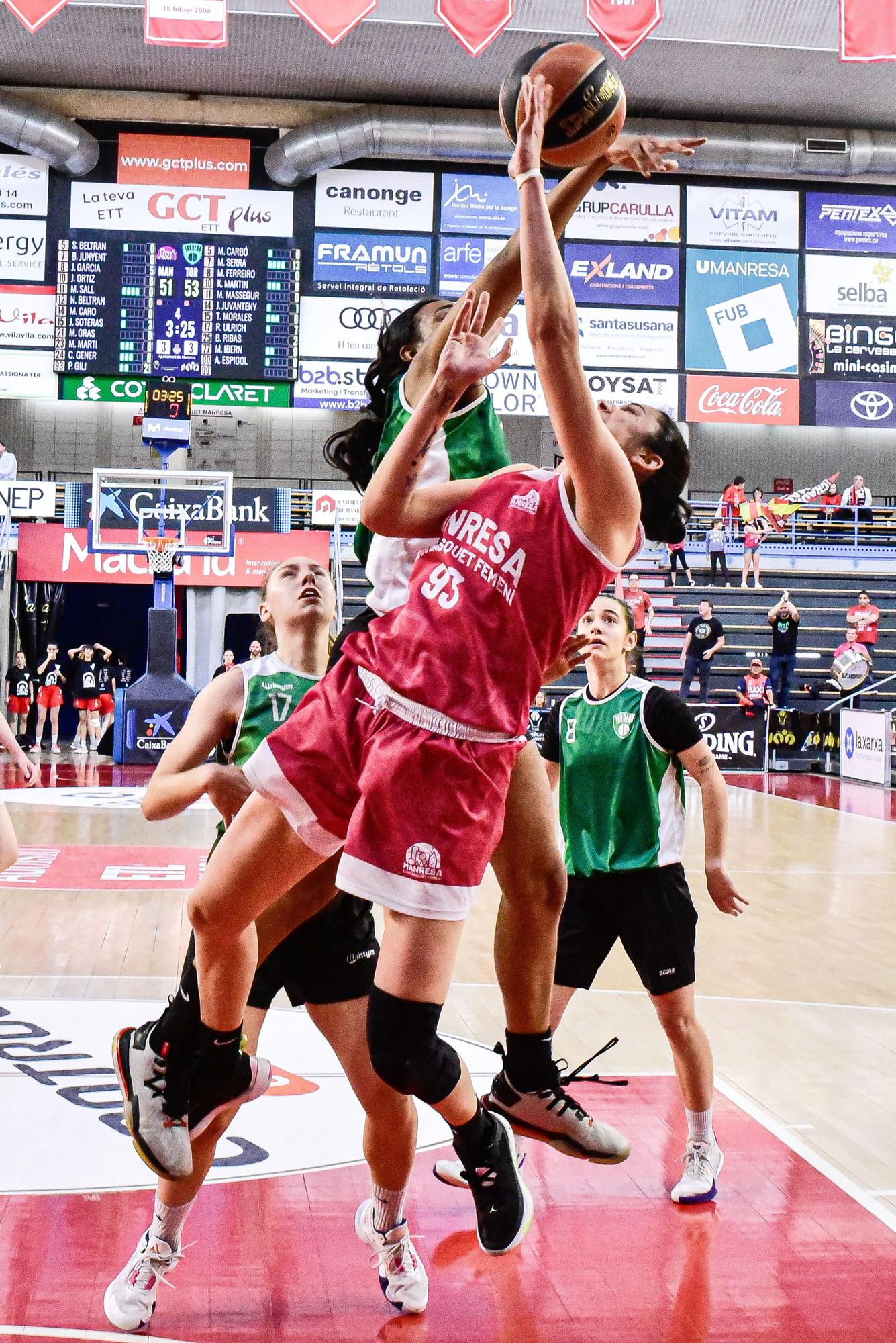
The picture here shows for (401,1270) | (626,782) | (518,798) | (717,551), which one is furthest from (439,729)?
(717,551)

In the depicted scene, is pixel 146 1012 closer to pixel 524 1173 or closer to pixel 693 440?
pixel 524 1173

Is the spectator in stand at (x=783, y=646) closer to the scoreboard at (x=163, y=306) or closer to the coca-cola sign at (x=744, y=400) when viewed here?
the coca-cola sign at (x=744, y=400)

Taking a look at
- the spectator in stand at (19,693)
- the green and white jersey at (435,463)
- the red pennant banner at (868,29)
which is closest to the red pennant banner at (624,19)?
the red pennant banner at (868,29)

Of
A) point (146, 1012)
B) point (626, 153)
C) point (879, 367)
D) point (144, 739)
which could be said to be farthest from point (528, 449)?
point (626, 153)

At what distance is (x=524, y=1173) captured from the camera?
344 cm

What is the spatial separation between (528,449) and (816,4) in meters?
8.55

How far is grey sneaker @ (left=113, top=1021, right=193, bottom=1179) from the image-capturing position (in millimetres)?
2301

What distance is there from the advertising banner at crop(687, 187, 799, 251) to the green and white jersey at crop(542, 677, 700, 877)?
19.1 metres

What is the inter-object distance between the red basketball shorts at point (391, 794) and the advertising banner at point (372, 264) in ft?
63.5

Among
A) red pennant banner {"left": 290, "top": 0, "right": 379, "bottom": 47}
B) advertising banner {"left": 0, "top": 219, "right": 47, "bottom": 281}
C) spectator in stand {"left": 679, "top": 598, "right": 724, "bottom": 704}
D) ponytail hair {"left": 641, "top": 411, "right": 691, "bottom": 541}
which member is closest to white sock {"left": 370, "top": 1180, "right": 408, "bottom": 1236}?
ponytail hair {"left": 641, "top": 411, "right": 691, "bottom": 541}

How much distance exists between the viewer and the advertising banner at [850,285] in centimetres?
2122

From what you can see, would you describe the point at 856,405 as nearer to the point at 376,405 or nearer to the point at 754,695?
the point at 754,695

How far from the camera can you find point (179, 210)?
2027cm

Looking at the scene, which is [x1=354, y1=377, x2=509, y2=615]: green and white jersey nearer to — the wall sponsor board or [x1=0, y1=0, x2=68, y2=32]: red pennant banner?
[x1=0, y1=0, x2=68, y2=32]: red pennant banner
